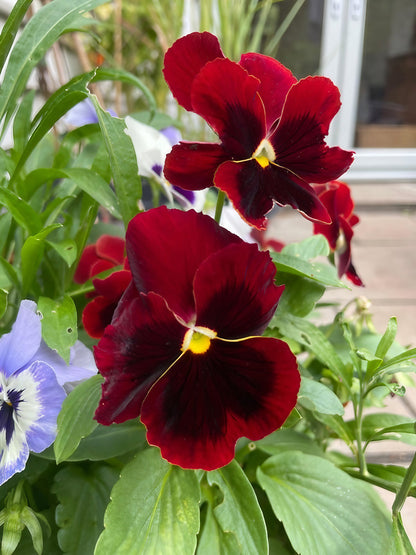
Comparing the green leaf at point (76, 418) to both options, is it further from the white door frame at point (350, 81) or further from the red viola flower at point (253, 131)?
the white door frame at point (350, 81)

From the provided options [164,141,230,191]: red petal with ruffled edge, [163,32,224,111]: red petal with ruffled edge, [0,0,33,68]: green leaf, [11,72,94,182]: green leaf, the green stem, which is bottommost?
the green stem

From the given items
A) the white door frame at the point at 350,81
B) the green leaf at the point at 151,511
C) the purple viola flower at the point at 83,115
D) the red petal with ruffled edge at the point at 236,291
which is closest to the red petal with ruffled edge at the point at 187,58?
the red petal with ruffled edge at the point at 236,291

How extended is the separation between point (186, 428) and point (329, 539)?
0.48ft

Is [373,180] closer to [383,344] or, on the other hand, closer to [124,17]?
[124,17]

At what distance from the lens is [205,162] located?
1.06 feet

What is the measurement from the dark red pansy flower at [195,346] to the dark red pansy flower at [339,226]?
19cm

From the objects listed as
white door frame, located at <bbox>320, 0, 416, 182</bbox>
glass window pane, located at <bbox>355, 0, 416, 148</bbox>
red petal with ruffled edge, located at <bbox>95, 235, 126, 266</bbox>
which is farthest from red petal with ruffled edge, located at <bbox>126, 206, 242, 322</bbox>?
glass window pane, located at <bbox>355, 0, 416, 148</bbox>

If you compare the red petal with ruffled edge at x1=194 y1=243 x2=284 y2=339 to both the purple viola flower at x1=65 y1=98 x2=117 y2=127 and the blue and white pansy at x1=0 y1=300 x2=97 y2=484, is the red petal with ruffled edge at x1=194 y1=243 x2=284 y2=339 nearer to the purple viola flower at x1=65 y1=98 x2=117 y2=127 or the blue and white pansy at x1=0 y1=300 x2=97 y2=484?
the blue and white pansy at x1=0 y1=300 x2=97 y2=484

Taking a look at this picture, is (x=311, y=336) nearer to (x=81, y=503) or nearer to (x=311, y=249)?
(x=311, y=249)

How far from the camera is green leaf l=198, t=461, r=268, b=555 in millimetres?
332

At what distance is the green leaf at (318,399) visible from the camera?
1.16 ft

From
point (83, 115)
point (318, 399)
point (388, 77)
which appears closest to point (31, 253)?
point (318, 399)

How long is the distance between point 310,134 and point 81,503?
31 centimetres

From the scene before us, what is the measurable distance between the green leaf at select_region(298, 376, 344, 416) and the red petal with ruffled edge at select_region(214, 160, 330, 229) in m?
0.12
